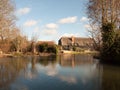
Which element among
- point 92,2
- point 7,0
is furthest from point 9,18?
point 92,2

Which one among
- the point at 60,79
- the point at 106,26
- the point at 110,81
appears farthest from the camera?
the point at 106,26

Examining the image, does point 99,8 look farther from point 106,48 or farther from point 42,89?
point 42,89

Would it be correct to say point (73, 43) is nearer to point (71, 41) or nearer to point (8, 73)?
point (71, 41)

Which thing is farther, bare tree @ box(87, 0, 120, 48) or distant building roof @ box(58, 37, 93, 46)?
distant building roof @ box(58, 37, 93, 46)

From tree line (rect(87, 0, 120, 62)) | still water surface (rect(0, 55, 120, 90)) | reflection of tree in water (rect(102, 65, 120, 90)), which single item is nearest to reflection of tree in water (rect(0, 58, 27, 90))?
still water surface (rect(0, 55, 120, 90))

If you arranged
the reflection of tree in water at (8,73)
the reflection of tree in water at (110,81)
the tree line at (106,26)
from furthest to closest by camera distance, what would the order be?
the tree line at (106,26) < the reflection of tree in water at (8,73) < the reflection of tree in water at (110,81)

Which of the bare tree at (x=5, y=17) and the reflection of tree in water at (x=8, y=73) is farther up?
the bare tree at (x=5, y=17)

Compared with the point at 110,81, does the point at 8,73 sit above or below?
above

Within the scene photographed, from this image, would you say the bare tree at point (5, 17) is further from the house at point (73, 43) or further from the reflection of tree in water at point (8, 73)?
the house at point (73, 43)

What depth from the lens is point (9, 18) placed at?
1292 inches

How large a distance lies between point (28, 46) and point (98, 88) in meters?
51.7

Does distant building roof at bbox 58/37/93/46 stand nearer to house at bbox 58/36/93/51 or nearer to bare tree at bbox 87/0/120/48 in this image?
house at bbox 58/36/93/51

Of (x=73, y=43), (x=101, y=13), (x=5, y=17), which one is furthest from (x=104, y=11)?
(x=73, y=43)

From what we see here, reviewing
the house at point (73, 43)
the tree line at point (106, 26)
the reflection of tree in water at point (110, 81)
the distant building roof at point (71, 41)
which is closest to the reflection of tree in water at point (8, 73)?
the reflection of tree in water at point (110, 81)
